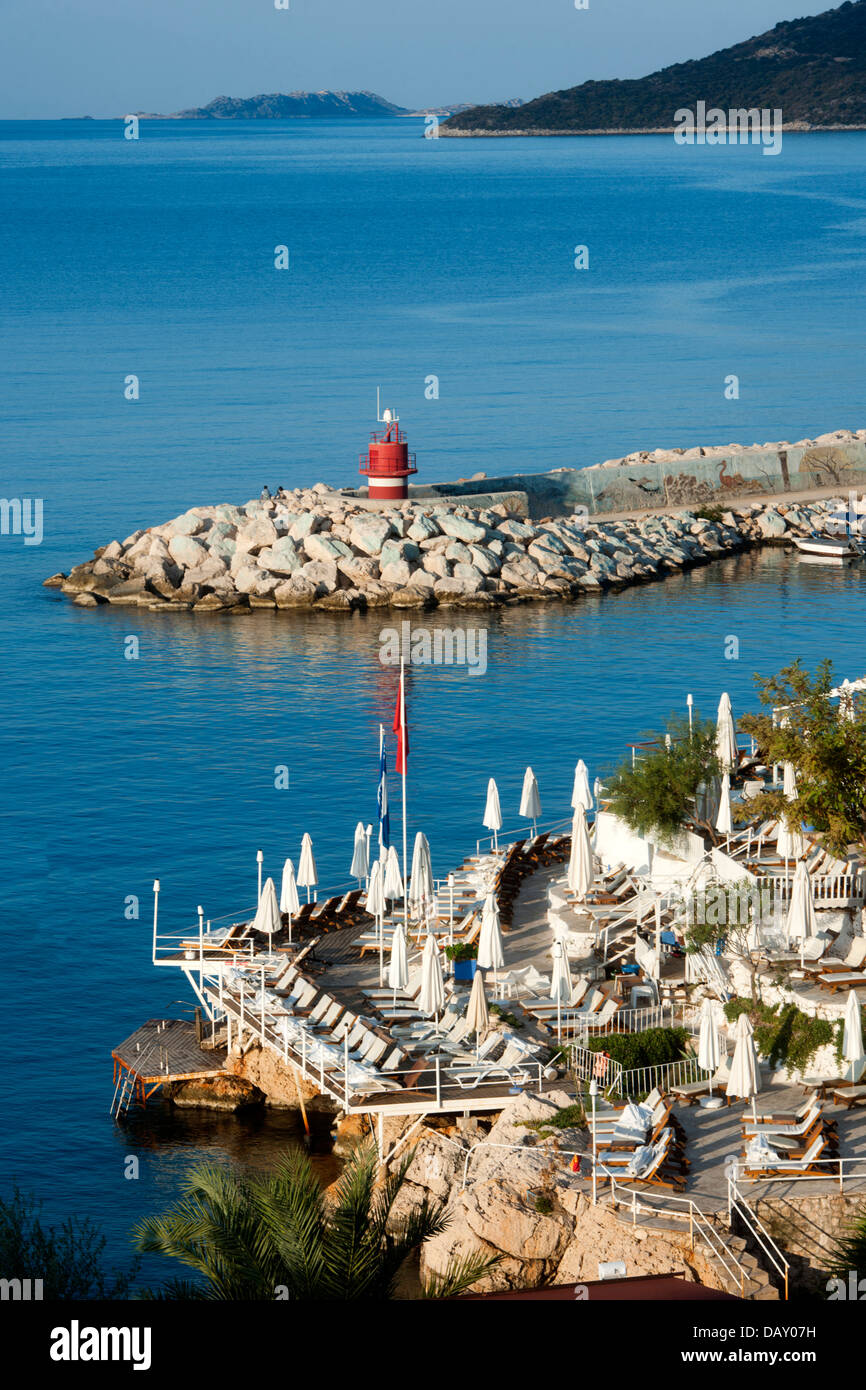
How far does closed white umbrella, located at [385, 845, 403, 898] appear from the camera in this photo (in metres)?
32.9

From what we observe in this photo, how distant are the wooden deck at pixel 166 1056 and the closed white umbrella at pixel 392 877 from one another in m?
3.78

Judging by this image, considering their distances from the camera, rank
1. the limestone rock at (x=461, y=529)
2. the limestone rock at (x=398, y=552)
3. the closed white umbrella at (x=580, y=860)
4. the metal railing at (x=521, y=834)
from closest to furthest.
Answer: the closed white umbrella at (x=580, y=860)
the metal railing at (x=521, y=834)
the limestone rock at (x=398, y=552)
the limestone rock at (x=461, y=529)

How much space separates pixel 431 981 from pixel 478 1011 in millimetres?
811

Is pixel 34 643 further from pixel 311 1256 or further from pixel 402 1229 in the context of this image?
pixel 311 1256

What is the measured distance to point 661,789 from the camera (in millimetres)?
34094

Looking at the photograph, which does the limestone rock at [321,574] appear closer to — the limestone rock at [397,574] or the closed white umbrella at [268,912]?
the limestone rock at [397,574]

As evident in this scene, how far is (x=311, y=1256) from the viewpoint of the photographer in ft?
55.8

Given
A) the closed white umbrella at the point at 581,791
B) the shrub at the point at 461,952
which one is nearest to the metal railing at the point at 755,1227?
the shrub at the point at 461,952

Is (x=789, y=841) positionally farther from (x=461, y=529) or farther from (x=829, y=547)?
(x=829, y=547)

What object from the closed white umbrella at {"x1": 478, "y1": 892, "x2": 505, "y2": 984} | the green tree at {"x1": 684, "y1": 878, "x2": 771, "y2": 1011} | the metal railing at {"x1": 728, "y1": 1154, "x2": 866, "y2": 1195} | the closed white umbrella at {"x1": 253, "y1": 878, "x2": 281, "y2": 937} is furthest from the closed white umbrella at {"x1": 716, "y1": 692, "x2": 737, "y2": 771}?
the metal railing at {"x1": 728, "y1": 1154, "x2": 866, "y2": 1195}

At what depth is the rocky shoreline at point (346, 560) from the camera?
67875mm

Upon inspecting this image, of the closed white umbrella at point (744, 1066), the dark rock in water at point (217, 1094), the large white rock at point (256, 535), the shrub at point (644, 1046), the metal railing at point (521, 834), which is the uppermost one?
the large white rock at point (256, 535)
